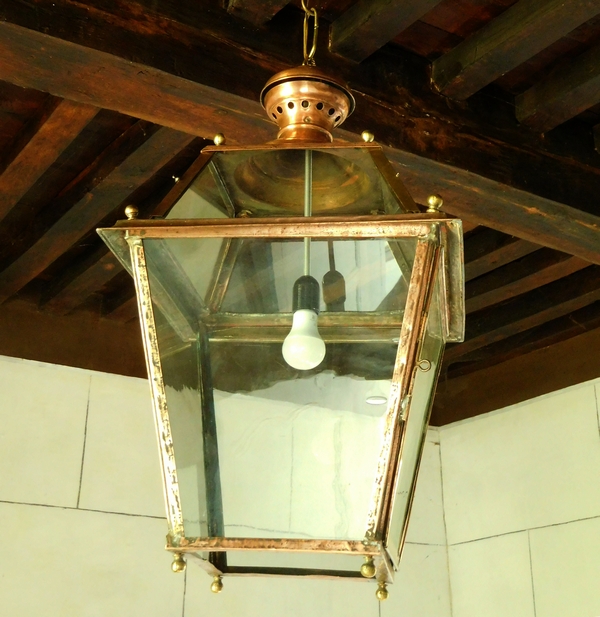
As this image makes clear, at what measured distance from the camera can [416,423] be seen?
1.12 m

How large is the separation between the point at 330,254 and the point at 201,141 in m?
1.28

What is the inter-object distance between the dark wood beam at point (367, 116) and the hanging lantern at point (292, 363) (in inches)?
22.6

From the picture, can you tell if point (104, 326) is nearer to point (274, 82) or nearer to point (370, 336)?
point (274, 82)

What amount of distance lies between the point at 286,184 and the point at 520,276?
1873 mm

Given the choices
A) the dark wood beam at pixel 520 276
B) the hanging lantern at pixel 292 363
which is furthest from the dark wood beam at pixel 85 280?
the hanging lantern at pixel 292 363

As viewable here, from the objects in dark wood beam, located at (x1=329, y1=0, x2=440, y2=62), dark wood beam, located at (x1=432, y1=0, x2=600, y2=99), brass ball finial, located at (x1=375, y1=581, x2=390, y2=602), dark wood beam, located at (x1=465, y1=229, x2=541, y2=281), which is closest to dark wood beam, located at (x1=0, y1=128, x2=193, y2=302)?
dark wood beam, located at (x1=329, y1=0, x2=440, y2=62)

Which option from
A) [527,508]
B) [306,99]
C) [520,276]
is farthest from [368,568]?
[527,508]

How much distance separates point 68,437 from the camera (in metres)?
2.95

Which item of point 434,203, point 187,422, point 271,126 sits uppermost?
point 271,126

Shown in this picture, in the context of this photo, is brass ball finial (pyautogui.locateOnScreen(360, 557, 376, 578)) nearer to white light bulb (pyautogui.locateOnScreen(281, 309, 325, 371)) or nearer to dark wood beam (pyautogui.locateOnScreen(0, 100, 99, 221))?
white light bulb (pyautogui.locateOnScreen(281, 309, 325, 371))

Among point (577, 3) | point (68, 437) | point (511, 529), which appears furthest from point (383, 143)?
point (511, 529)

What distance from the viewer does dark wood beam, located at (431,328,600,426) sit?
3.24 meters

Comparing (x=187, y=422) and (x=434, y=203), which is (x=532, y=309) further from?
(x=187, y=422)

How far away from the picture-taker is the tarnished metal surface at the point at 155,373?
3.43 ft
